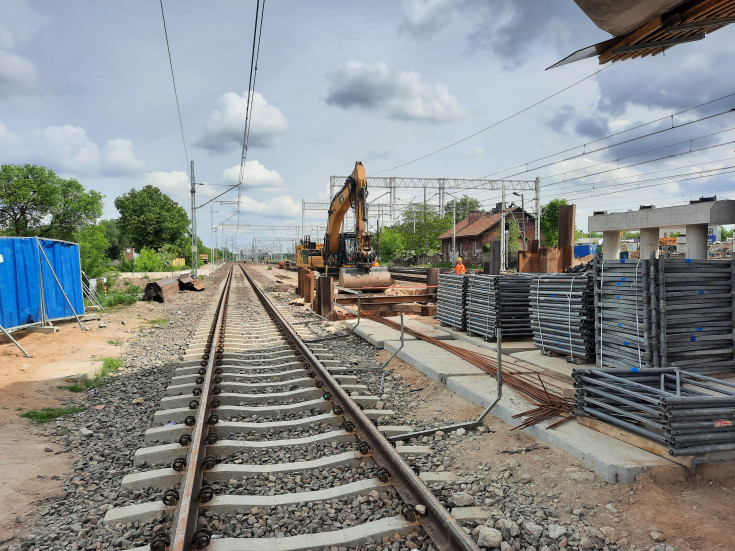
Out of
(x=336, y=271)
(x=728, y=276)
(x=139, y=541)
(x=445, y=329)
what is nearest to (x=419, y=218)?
(x=336, y=271)

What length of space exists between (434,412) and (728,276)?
178 inches

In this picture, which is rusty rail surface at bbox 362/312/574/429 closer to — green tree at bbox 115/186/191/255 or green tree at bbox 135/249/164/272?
green tree at bbox 135/249/164/272

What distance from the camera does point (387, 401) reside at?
6.46 meters

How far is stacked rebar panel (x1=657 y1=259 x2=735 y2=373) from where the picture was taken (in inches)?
244

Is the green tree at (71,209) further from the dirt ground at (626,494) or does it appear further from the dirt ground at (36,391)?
the dirt ground at (626,494)

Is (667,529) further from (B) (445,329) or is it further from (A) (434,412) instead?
(B) (445,329)

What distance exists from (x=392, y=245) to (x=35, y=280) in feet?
211

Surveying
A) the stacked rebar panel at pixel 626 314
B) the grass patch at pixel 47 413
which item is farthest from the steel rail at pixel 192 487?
the stacked rebar panel at pixel 626 314

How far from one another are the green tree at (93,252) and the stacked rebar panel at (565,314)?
59.9ft

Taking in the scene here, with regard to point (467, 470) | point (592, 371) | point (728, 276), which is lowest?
point (467, 470)

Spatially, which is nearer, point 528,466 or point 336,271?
point 528,466

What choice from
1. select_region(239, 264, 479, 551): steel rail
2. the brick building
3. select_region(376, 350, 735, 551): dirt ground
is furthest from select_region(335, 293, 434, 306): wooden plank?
Answer: the brick building

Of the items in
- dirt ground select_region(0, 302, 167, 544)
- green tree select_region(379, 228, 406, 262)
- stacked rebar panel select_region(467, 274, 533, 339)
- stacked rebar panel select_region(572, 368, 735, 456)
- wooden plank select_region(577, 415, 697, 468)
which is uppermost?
green tree select_region(379, 228, 406, 262)

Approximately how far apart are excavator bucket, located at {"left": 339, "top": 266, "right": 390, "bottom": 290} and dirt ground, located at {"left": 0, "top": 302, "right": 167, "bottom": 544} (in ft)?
23.9
